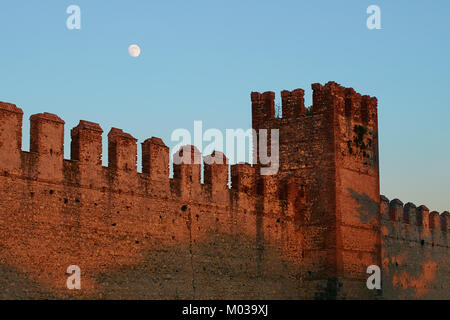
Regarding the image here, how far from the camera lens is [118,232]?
21.3 m

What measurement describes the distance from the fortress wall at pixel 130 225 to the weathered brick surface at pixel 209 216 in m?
0.03

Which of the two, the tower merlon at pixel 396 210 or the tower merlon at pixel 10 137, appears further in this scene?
the tower merlon at pixel 396 210

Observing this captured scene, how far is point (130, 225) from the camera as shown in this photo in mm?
21703

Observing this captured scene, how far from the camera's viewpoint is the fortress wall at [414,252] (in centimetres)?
3117

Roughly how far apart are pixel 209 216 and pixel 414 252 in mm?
11809

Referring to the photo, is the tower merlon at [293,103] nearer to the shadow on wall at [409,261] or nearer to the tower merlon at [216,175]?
the shadow on wall at [409,261]

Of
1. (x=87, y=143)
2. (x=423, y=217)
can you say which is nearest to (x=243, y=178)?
(x=87, y=143)

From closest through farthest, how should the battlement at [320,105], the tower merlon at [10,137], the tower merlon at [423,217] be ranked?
the tower merlon at [10,137] < the battlement at [320,105] < the tower merlon at [423,217]

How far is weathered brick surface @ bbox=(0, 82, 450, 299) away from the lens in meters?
19.5

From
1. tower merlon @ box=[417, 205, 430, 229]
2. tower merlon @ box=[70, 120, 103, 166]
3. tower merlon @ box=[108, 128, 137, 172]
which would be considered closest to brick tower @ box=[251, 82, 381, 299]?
tower merlon @ box=[417, 205, 430, 229]

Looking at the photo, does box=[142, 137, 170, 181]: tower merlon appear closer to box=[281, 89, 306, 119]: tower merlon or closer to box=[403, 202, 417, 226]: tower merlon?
box=[281, 89, 306, 119]: tower merlon

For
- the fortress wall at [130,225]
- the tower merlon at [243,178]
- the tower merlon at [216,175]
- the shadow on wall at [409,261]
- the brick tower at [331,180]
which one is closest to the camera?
the fortress wall at [130,225]

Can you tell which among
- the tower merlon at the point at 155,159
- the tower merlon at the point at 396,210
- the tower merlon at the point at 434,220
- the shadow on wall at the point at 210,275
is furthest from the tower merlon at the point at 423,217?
the tower merlon at the point at 155,159

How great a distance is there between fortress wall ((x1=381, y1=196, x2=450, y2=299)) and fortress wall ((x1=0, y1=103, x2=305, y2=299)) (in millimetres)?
5652
